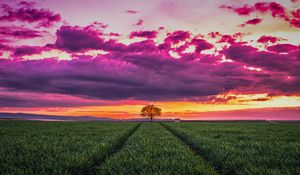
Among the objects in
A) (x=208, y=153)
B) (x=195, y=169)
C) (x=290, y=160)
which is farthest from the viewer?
(x=208, y=153)

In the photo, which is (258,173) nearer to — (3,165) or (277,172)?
(277,172)

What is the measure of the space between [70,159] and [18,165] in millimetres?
1725

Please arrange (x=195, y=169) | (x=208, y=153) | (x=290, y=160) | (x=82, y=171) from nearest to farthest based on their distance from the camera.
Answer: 1. (x=195, y=169)
2. (x=82, y=171)
3. (x=290, y=160)
4. (x=208, y=153)

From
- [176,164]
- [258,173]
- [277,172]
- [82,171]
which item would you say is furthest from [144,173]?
[277,172]

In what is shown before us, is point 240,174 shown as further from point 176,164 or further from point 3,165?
point 3,165

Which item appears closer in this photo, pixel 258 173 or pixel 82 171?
pixel 258 173

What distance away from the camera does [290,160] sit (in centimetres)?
931

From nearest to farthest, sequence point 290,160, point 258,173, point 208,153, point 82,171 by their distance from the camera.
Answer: point 258,173 → point 82,171 → point 290,160 → point 208,153

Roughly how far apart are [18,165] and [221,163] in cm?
735

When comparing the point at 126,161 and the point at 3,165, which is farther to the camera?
the point at 126,161

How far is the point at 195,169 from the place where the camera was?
780cm

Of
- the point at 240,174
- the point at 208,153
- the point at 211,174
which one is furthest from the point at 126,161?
the point at 208,153

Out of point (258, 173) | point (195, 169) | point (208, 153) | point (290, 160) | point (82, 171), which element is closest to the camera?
point (258, 173)

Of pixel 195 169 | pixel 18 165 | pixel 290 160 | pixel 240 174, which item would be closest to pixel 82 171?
pixel 18 165
